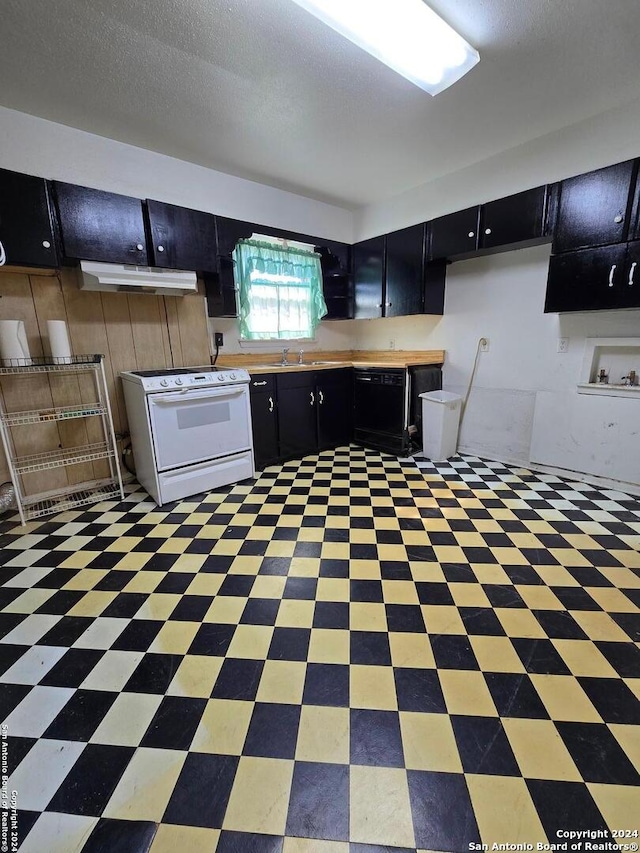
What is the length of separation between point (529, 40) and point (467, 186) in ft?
4.59

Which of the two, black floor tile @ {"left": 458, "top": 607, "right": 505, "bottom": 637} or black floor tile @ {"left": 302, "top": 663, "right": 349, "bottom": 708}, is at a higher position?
black floor tile @ {"left": 302, "top": 663, "right": 349, "bottom": 708}

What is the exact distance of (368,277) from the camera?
12.9 feet

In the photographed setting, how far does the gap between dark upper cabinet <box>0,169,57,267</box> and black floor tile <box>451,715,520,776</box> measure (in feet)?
10.7

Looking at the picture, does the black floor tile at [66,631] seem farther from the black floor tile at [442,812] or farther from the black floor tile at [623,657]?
the black floor tile at [623,657]

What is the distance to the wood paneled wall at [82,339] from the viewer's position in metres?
2.51

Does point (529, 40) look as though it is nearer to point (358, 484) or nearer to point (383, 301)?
point (383, 301)

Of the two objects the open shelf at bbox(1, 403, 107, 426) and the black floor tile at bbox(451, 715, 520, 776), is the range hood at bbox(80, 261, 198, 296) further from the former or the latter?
the black floor tile at bbox(451, 715, 520, 776)

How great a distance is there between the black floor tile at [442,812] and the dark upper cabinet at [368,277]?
11.8ft

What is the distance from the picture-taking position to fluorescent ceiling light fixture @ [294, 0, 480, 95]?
4.74ft

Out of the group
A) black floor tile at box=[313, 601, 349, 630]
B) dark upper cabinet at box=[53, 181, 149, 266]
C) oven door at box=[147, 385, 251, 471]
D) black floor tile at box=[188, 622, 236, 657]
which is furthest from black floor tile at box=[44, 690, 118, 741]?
dark upper cabinet at box=[53, 181, 149, 266]

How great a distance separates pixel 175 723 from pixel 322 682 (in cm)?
48

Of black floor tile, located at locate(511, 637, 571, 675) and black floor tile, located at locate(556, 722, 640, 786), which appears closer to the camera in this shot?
black floor tile, located at locate(556, 722, 640, 786)

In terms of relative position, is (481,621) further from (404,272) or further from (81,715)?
(404,272)

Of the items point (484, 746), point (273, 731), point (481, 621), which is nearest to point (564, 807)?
point (484, 746)
